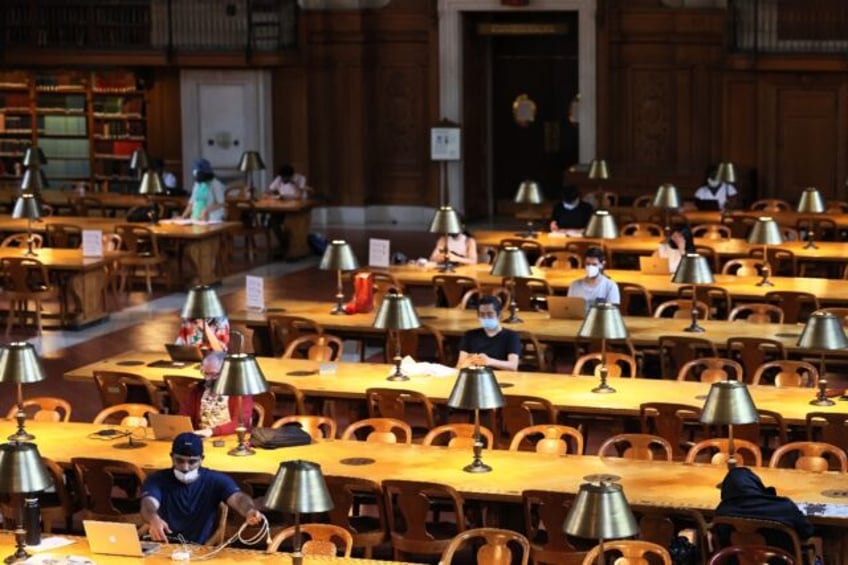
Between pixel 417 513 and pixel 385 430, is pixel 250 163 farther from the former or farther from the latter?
pixel 417 513

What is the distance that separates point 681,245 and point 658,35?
408 inches

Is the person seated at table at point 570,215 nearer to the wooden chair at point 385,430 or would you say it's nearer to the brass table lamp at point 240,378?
the wooden chair at point 385,430

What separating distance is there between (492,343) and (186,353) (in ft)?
7.58

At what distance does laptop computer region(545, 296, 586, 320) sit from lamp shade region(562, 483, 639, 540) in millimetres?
8066

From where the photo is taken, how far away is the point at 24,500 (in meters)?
10.7

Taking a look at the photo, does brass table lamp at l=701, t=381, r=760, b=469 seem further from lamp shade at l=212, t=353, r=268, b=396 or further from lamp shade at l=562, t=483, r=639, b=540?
lamp shade at l=212, t=353, r=268, b=396

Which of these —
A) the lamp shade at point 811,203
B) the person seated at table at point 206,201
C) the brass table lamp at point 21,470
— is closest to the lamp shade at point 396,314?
the brass table lamp at point 21,470

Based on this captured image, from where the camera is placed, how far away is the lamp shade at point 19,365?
470 inches

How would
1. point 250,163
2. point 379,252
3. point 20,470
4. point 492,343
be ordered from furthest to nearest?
1. point 250,163
2. point 379,252
3. point 492,343
4. point 20,470

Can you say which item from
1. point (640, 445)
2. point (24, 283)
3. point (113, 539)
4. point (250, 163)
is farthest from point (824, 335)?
point (250, 163)

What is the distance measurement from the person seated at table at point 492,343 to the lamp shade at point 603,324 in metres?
1.79

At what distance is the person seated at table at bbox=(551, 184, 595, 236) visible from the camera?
22141 mm

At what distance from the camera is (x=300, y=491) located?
29.8ft

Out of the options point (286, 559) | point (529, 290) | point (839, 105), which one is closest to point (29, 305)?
point (529, 290)
